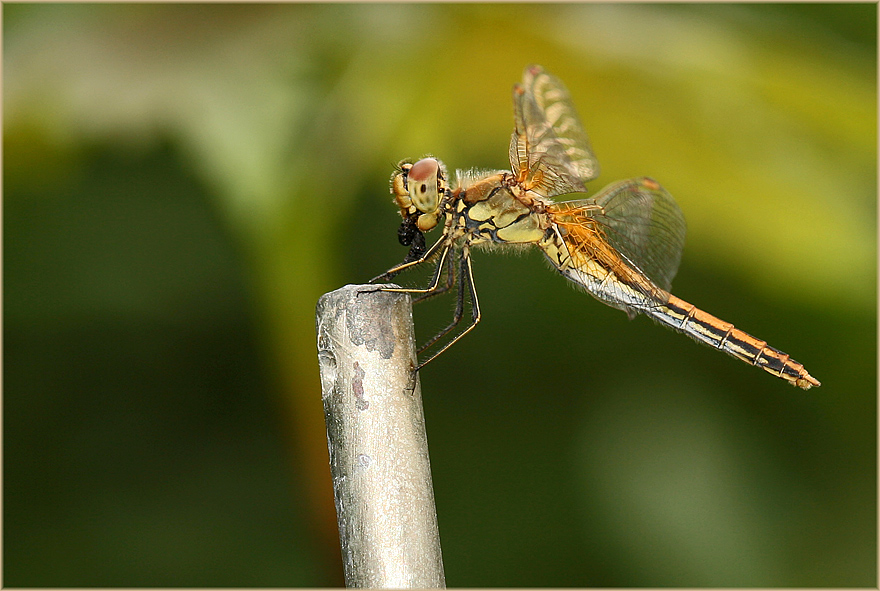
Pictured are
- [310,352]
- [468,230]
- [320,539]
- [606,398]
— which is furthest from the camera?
[606,398]

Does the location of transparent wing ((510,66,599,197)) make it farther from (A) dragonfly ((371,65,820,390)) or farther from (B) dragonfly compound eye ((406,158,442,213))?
(B) dragonfly compound eye ((406,158,442,213))

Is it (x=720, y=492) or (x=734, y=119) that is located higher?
(x=734, y=119)

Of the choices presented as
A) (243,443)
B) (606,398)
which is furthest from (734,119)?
(243,443)

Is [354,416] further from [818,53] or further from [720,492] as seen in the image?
[818,53]

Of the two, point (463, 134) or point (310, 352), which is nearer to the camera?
point (310, 352)

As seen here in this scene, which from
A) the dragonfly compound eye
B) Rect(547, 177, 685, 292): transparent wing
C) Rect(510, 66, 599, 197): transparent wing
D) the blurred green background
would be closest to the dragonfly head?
the dragonfly compound eye

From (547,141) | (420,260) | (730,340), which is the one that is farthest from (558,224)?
(730,340)

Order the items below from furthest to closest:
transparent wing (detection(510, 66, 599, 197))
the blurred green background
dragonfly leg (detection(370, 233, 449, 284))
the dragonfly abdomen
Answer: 1. the blurred green background
2. the dragonfly abdomen
3. transparent wing (detection(510, 66, 599, 197))
4. dragonfly leg (detection(370, 233, 449, 284))

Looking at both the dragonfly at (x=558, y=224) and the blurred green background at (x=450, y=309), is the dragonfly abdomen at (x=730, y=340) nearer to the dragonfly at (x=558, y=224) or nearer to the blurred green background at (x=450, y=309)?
the dragonfly at (x=558, y=224)
